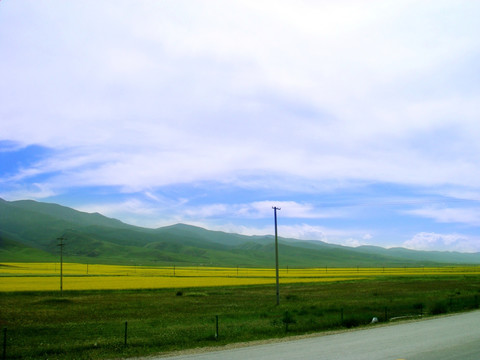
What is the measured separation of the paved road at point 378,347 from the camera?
1616 centimetres

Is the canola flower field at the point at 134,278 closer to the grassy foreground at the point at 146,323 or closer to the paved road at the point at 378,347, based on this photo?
the grassy foreground at the point at 146,323

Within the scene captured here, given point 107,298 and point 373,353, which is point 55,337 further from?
point 107,298

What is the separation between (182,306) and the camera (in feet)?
142

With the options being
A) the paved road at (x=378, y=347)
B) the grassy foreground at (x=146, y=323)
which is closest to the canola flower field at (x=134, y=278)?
the grassy foreground at (x=146, y=323)

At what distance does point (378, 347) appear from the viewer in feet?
58.9

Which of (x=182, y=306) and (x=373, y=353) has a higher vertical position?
(x=373, y=353)

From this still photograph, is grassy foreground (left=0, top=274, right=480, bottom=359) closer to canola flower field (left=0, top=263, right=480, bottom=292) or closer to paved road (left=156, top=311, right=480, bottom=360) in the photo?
paved road (left=156, top=311, right=480, bottom=360)

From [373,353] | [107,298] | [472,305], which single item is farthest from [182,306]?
[373,353]

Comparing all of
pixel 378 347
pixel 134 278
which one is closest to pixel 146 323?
pixel 378 347

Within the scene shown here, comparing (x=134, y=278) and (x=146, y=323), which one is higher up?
(x=146, y=323)

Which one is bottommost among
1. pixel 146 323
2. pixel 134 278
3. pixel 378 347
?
pixel 134 278

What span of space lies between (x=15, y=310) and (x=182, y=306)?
1498cm

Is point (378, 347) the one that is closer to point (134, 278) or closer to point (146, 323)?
point (146, 323)

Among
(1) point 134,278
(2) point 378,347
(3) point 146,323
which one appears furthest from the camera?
(1) point 134,278
